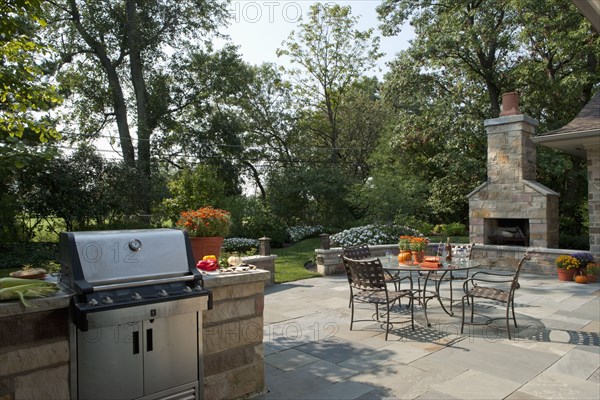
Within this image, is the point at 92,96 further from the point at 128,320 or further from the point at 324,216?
the point at 128,320

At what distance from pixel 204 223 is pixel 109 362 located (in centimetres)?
177

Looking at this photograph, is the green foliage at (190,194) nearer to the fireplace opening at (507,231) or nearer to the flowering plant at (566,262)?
the fireplace opening at (507,231)

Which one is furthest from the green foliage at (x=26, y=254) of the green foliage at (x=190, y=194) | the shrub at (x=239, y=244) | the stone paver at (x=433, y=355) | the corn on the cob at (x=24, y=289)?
the corn on the cob at (x=24, y=289)

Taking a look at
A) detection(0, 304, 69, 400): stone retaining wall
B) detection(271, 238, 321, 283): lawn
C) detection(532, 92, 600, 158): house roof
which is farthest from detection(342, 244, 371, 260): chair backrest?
detection(532, 92, 600, 158): house roof

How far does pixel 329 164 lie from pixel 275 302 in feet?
43.8

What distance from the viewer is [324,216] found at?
17.5 meters

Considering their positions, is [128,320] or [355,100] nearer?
[128,320]

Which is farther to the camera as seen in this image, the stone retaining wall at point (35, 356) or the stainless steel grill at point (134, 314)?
the stainless steel grill at point (134, 314)

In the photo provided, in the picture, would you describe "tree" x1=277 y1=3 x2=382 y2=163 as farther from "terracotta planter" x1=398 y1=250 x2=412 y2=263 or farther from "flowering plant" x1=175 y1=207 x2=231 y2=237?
"flowering plant" x1=175 y1=207 x2=231 y2=237

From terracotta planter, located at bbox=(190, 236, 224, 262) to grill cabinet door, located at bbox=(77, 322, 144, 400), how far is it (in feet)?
5.04

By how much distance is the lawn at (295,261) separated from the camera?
8435 mm

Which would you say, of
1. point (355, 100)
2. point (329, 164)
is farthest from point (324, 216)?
point (355, 100)

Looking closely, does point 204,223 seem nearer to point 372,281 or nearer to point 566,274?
point 372,281

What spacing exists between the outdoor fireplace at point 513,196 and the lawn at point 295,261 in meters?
4.36
